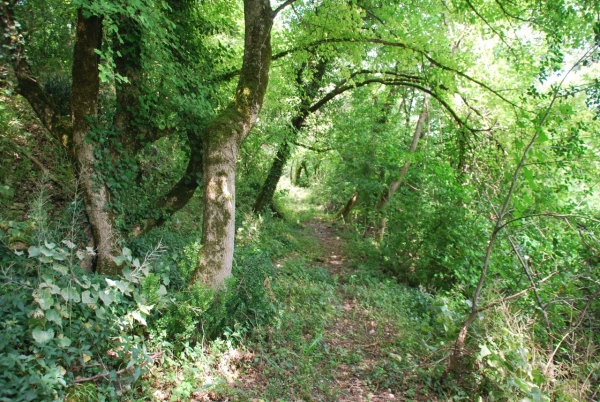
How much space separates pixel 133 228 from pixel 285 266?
3.50m

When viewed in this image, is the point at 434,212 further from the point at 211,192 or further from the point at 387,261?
the point at 211,192

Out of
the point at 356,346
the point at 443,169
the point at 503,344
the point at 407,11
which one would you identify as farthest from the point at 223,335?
the point at 407,11

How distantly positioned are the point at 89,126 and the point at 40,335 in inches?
122

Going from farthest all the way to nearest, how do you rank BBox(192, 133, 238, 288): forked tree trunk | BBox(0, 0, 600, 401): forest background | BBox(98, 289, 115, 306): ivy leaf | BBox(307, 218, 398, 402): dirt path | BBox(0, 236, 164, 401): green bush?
BBox(192, 133, 238, 288): forked tree trunk → BBox(307, 218, 398, 402): dirt path → BBox(0, 0, 600, 401): forest background → BBox(98, 289, 115, 306): ivy leaf → BBox(0, 236, 164, 401): green bush

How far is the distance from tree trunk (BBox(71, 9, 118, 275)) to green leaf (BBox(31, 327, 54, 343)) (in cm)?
220

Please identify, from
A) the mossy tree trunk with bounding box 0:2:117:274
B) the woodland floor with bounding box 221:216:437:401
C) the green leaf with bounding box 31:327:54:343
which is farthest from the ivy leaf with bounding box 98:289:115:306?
the mossy tree trunk with bounding box 0:2:117:274

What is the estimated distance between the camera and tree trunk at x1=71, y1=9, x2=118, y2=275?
179 inches

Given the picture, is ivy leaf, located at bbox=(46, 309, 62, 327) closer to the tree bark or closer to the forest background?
the forest background

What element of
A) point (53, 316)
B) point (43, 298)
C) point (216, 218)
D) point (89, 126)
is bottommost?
point (53, 316)

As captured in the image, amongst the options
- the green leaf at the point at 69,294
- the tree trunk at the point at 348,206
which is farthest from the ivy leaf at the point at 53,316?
the tree trunk at the point at 348,206

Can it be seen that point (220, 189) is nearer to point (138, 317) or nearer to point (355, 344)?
point (138, 317)

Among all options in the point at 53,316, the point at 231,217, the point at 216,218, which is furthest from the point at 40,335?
the point at 231,217

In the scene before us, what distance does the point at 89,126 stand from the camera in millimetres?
4668

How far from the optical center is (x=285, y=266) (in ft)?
25.9
